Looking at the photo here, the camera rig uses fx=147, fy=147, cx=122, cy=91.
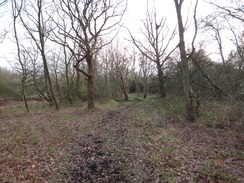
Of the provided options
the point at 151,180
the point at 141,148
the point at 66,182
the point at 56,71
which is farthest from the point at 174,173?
the point at 56,71

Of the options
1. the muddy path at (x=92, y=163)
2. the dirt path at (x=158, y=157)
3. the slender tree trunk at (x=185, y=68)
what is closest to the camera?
the dirt path at (x=158, y=157)

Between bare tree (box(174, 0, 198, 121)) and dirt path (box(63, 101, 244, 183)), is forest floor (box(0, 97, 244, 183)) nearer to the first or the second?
dirt path (box(63, 101, 244, 183))

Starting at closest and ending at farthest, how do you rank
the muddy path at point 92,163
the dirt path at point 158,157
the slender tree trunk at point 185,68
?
the dirt path at point 158,157
the muddy path at point 92,163
the slender tree trunk at point 185,68

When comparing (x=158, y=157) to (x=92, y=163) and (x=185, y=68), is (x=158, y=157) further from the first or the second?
(x=185, y=68)

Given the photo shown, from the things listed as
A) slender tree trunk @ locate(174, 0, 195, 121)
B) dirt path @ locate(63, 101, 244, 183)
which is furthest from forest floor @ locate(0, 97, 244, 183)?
slender tree trunk @ locate(174, 0, 195, 121)

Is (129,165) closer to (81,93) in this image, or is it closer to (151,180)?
(151,180)

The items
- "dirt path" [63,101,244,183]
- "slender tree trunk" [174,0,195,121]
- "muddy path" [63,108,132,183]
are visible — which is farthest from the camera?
"slender tree trunk" [174,0,195,121]

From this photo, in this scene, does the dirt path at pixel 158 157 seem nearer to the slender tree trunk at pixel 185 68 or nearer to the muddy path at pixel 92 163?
the muddy path at pixel 92 163

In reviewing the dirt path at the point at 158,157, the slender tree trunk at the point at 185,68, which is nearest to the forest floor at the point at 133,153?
the dirt path at the point at 158,157

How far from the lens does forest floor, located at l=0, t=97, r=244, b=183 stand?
3.82 meters

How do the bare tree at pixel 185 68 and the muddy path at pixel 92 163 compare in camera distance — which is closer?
the muddy path at pixel 92 163

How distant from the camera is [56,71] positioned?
20609mm

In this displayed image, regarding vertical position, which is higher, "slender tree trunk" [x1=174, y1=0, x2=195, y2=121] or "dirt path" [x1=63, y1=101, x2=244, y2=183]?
"slender tree trunk" [x1=174, y1=0, x2=195, y2=121]

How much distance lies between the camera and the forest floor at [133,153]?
3.82 metres
